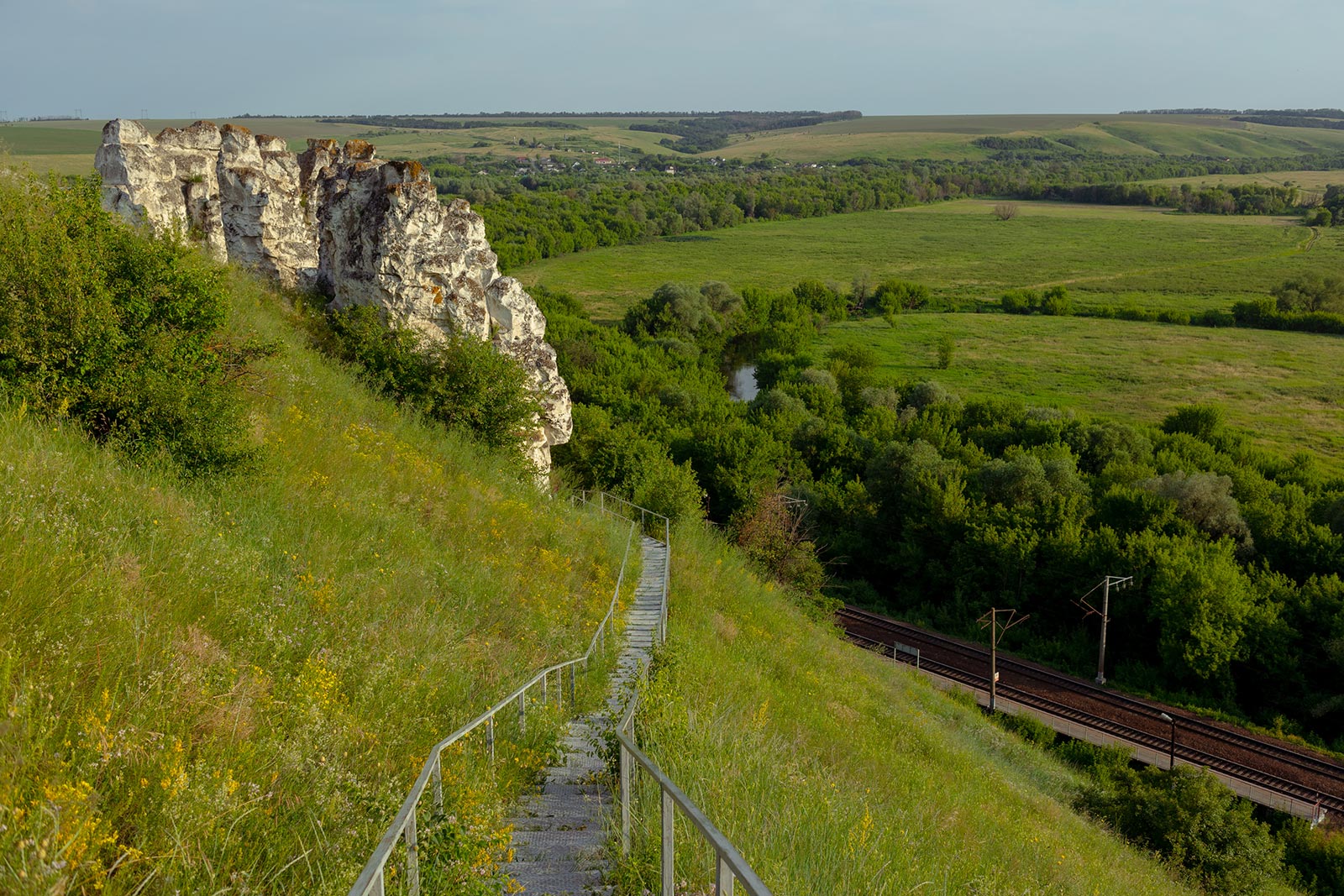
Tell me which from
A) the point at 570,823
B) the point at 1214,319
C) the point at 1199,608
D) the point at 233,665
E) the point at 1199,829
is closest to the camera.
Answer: the point at 233,665

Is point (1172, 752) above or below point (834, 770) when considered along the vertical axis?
below

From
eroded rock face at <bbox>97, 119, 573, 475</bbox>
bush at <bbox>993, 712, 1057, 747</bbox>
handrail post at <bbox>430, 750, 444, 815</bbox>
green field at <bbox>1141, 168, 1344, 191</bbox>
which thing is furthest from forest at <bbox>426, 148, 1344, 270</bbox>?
handrail post at <bbox>430, 750, 444, 815</bbox>

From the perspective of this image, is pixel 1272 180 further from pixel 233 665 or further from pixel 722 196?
pixel 233 665

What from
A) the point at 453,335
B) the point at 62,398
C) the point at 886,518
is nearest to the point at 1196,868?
the point at 453,335

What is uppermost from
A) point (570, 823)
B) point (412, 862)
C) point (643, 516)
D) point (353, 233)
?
point (353, 233)

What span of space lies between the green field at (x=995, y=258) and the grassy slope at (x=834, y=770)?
61.5 meters

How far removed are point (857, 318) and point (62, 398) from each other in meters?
84.0

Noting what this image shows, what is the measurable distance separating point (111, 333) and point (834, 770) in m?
10.1

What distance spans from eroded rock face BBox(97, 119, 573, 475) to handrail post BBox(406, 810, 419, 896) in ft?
56.5

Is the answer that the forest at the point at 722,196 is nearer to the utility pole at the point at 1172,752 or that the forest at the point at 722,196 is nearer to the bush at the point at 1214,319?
the bush at the point at 1214,319

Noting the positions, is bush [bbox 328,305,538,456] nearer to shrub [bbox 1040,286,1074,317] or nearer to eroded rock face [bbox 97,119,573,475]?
eroded rock face [bbox 97,119,573,475]

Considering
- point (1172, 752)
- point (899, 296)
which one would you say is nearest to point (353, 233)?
point (1172, 752)

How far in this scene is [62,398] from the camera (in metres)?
9.84

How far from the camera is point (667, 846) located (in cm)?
470
